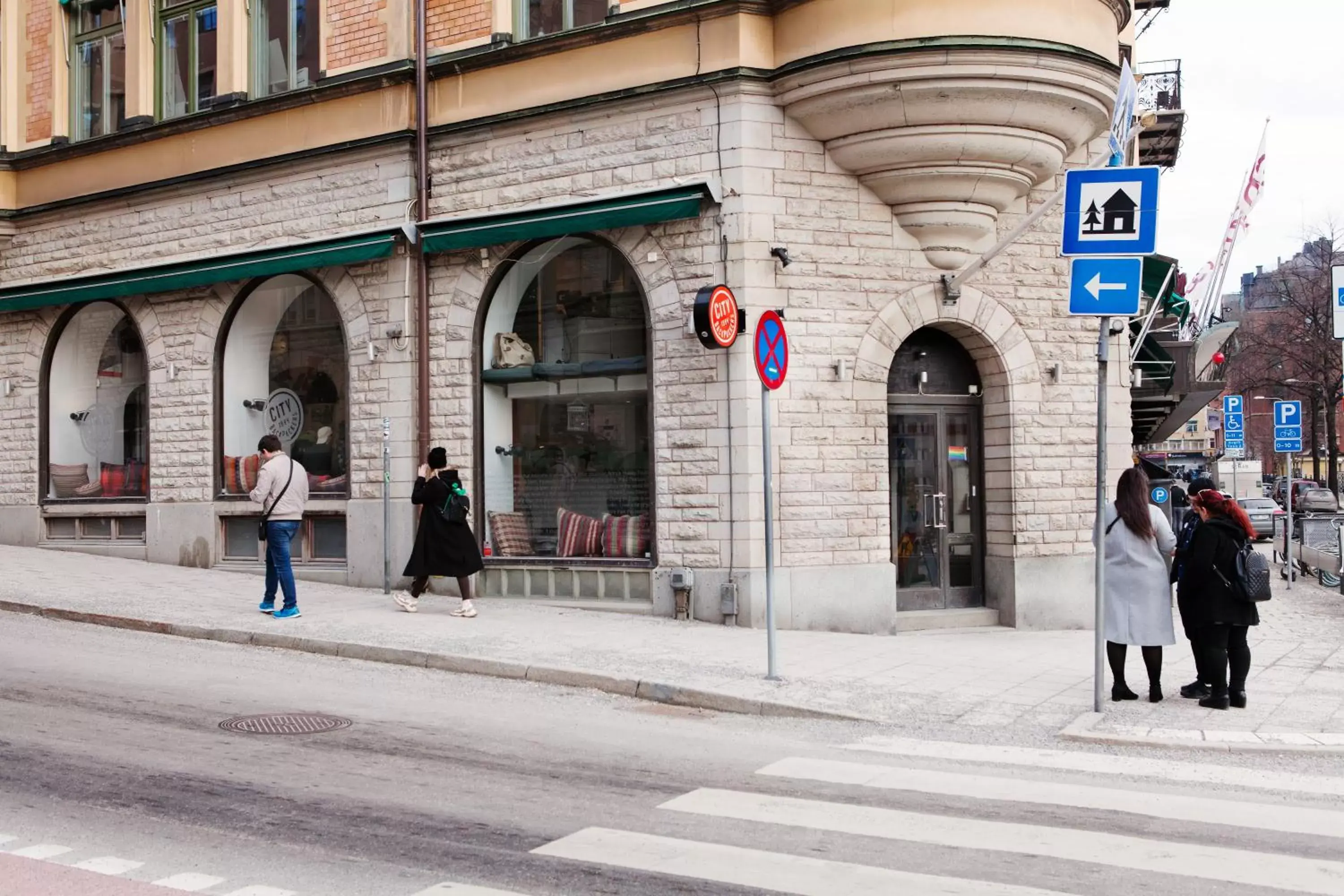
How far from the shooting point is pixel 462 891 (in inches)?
194

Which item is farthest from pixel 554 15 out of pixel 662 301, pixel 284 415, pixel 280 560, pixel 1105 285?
pixel 1105 285

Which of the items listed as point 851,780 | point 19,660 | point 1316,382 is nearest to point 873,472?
point 851,780

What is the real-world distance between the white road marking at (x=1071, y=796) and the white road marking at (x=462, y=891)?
2360mm

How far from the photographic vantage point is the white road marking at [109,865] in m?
5.14

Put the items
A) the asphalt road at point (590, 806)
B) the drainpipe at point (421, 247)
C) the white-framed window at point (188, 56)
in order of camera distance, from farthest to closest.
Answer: the white-framed window at point (188, 56), the drainpipe at point (421, 247), the asphalt road at point (590, 806)

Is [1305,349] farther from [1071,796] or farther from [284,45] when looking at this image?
[1071,796]

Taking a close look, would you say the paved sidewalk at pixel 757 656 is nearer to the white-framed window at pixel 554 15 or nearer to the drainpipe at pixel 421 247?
the drainpipe at pixel 421 247

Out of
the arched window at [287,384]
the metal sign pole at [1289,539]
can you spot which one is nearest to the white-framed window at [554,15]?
the arched window at [287,384]

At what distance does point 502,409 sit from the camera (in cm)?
1459

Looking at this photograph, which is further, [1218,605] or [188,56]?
[188,56]

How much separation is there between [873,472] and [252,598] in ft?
21.8

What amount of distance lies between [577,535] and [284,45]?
7398 mm

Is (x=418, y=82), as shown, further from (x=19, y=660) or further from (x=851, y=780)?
(x=851, y=780)

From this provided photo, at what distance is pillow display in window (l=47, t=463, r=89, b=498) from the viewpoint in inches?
710
